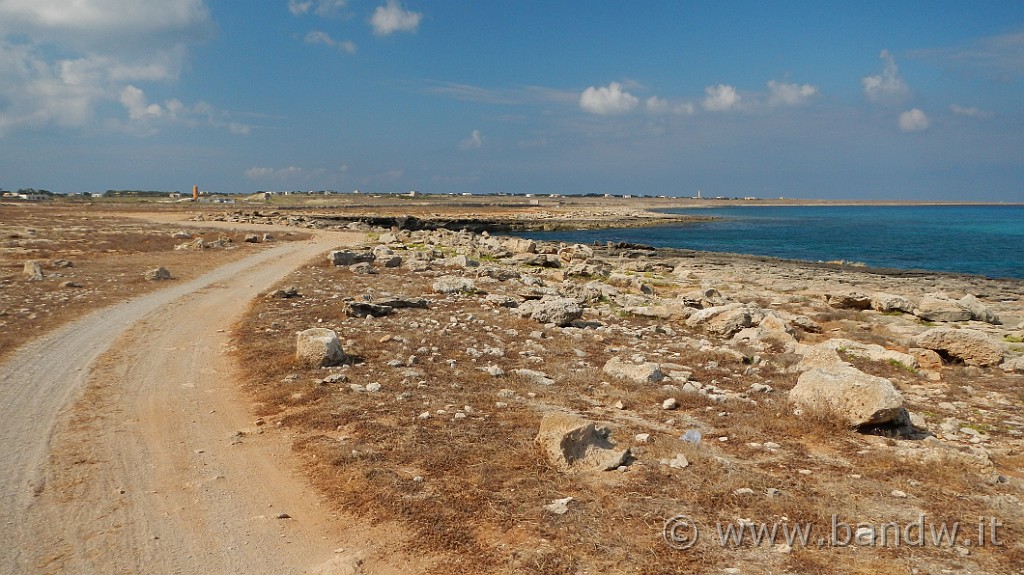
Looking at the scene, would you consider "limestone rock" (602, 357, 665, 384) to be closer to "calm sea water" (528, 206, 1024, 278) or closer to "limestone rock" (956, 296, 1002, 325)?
"limestone rock" (956, 296, 1002, 325)

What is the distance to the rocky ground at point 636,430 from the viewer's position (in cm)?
611

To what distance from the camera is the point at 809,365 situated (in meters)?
12.8

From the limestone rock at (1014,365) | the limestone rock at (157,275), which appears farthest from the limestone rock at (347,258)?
the limestone rock at (1014,365)

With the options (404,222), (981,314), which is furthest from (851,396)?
(404,222)

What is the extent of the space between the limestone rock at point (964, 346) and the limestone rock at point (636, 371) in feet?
26.5

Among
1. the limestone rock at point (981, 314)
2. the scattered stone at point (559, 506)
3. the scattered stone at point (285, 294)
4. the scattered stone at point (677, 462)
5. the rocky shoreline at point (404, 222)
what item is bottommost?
the limestone rock at point (981, 314)

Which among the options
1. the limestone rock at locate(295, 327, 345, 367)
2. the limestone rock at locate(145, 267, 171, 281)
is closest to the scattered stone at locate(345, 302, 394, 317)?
the limestone rock at locate(295, 327, 345, 367)

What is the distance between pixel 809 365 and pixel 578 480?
25.6 ft

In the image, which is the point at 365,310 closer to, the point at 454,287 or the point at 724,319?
the point at 454,287

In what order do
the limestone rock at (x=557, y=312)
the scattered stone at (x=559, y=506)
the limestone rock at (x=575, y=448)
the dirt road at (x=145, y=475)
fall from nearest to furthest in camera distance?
1. the dirt road at (x=145, y=475)
2. the scattered stone at (x=559, y=506)
3. the limestone rock at (x=575, y=448)
4. the limestone rock at (x=557, y=312)

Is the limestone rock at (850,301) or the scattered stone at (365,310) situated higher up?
the scattered stone at (365,310)

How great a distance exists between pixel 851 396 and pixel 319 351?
9.67 meters

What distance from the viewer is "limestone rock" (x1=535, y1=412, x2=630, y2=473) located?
305 inches

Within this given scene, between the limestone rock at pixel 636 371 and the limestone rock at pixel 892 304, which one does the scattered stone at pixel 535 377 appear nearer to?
the limestone rock at pixel 636 371
